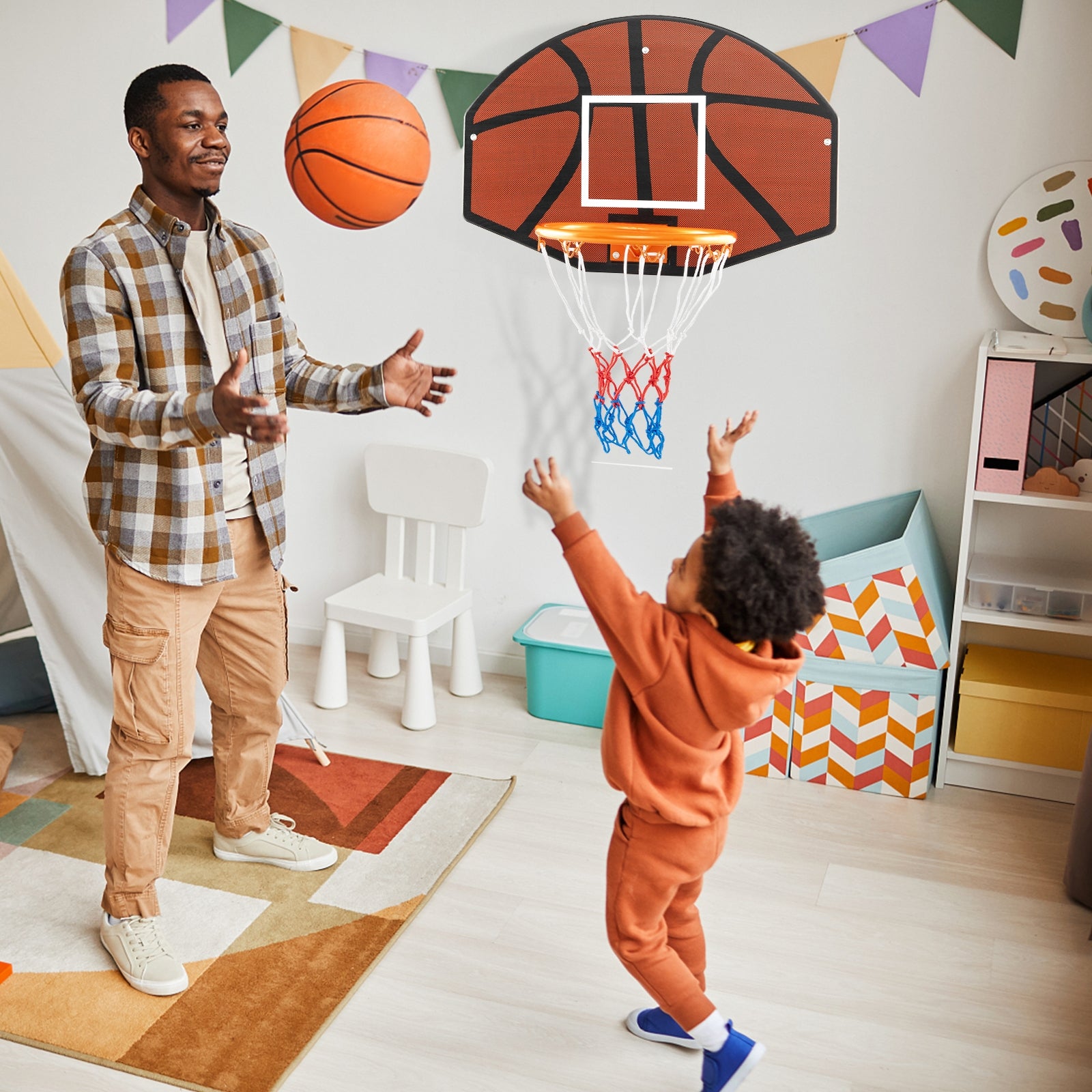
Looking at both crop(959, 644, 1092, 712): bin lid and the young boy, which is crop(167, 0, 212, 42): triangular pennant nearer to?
the young boy

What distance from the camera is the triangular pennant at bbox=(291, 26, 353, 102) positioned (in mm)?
3027

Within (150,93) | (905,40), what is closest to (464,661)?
(150,93)

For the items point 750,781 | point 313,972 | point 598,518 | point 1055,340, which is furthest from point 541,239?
point 313,972

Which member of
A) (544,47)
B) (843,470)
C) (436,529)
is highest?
(544,47)

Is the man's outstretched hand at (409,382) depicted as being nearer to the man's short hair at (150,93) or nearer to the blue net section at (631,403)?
the man's short hair at (150,93)

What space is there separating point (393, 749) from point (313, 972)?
2.93ft

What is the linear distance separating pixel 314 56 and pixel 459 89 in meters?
0.43

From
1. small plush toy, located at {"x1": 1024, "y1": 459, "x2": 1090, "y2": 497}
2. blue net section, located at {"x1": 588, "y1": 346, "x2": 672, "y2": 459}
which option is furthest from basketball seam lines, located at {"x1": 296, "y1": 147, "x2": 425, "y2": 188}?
small plush toy, located at {"x1": 1024, "y1": 459, "x2": 1090, "y2": 497}

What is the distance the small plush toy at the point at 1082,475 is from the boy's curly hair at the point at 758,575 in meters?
1.40

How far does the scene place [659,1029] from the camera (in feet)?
5.98

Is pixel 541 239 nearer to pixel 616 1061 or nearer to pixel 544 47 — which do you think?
pixel 544 47

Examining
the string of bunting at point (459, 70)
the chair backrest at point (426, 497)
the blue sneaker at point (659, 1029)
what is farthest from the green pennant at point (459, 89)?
the blue sneaker at point (659, 1029)

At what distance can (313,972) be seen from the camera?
196 centimetres

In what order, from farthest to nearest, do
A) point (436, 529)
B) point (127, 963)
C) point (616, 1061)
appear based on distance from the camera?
point (436, 529), point (127, 963), point (616, 1061)
